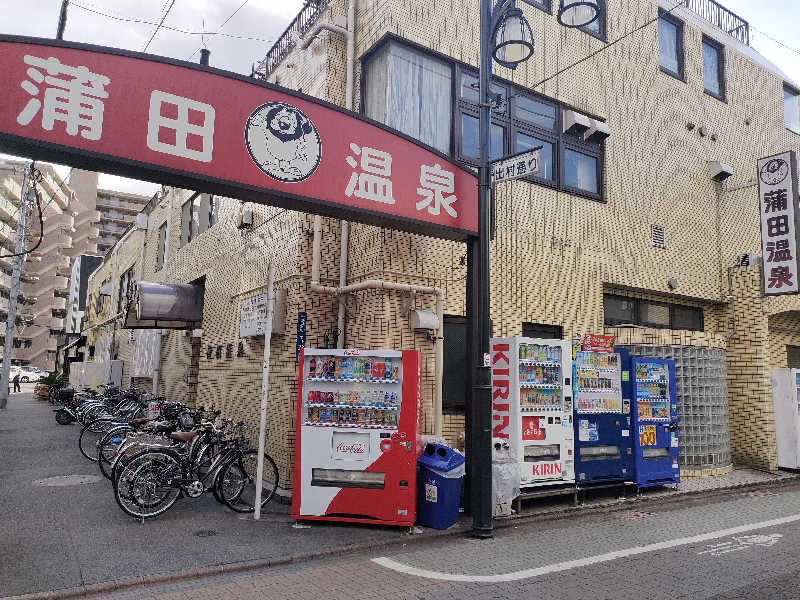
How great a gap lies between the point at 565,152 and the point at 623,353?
15.8ft

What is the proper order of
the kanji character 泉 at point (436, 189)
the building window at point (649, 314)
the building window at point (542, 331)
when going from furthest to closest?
the building window at point (649, 314) < the building window at point (542, 331) < the kanji character 泉 at point (436, 189)

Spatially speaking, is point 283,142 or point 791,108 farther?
point 791,108

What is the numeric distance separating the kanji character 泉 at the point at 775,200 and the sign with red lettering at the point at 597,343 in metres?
6.77

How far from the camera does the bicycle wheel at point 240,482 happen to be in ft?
27.3

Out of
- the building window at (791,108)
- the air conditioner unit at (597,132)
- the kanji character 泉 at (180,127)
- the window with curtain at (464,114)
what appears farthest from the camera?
the building window at (791,108)

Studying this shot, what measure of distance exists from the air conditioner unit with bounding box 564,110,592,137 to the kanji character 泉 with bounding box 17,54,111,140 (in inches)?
367

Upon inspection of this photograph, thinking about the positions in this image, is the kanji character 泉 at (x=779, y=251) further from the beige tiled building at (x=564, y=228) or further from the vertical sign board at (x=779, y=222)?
the beige tiled building at (x=564, y=228)

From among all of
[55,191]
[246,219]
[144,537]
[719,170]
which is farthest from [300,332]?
[55,191]

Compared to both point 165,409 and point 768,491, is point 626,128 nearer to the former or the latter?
point 768,491

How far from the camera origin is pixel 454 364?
32.9 feet

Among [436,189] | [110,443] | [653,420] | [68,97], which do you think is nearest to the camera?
[68,97]

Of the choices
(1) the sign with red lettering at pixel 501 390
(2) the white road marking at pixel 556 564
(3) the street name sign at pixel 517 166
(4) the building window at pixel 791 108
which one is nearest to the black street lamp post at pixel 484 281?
(3) the street name sign at pixel 517 166

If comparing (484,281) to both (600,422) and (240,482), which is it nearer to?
(600,422)

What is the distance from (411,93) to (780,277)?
9.51 meters
